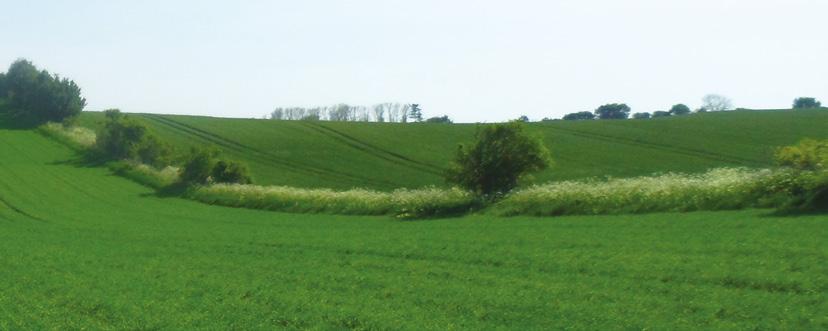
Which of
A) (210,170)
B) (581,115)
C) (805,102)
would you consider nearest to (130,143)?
(210,170)

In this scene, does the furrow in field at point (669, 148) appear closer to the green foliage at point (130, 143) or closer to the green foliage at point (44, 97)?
the green foliage at point (130, 143)

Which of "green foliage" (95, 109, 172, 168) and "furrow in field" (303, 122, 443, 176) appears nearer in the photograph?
"furrow in field" (303, 122, 443, 176)

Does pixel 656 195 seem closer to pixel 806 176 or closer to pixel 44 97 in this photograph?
pixel 806 176

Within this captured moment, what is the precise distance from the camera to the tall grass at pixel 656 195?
26812 mm

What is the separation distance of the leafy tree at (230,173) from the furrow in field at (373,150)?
46.9 feet

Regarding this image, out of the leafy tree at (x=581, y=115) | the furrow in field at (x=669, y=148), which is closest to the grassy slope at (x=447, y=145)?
the furrow in field at (x=669, y=148)

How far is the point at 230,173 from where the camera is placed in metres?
61.5

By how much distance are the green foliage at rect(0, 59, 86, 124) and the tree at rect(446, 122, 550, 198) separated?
6556 cm

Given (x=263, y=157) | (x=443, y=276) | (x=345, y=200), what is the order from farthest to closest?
1. (x=263, y=157)
2. (x=345, y=200)
3. (x=443, y=276)

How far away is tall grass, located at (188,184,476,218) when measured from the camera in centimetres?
3809

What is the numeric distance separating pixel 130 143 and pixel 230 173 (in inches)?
728

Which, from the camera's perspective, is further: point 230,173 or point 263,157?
point 263,157

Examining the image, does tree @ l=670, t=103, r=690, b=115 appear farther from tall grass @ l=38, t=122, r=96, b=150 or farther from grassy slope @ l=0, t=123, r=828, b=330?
grassy slope @ l=0, t=123, r=828, b=330

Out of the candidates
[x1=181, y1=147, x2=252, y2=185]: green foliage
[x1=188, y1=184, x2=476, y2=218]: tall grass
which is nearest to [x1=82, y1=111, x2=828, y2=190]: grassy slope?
[x1=181, y1=147, x2=252, y2=185]: green foliage
